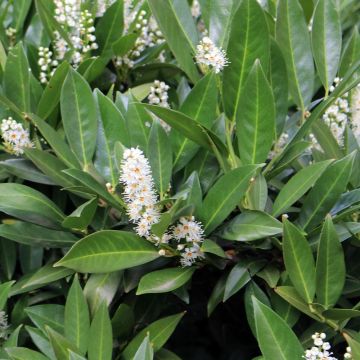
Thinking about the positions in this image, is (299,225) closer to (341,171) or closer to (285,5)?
(341,171)

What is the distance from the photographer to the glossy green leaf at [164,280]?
4.52 ft

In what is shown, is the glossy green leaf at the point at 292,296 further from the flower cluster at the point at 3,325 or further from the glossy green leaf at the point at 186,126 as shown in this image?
the flower cluster at the point at 3,325

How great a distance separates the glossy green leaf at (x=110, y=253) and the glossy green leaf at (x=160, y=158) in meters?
0.12

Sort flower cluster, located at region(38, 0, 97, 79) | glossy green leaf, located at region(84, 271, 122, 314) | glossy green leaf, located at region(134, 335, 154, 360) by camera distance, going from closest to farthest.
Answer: glossy green leaf, located at region(134, 335, 154, 360) < glossy green leaf, located at region(84, 271, 122, 314) < flower cluster, located at region(38, 0, 97, 79)

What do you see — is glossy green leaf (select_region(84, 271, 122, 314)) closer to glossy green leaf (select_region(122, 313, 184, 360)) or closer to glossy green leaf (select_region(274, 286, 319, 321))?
glossy green leaf (select_region(122, 313, 184, 360))

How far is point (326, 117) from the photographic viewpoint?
1.75 metres

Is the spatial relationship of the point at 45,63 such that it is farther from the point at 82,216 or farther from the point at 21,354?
the point at 21,354

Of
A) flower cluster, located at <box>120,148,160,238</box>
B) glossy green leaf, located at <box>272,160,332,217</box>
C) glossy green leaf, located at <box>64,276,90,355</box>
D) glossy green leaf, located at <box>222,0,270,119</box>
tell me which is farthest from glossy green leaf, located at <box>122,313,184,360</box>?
glossy green leaf, located at <box>222,0,270,119</box>

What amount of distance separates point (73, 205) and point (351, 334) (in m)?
0.75

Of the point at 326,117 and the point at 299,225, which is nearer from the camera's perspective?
the point at 299,225

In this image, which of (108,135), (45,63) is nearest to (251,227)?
(108,135)

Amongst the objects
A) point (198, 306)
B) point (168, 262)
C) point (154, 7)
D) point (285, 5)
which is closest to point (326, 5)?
point (285, 5)

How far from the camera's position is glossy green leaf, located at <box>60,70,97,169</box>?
1.53m

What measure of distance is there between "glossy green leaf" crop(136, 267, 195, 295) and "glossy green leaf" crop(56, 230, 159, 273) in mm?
35
